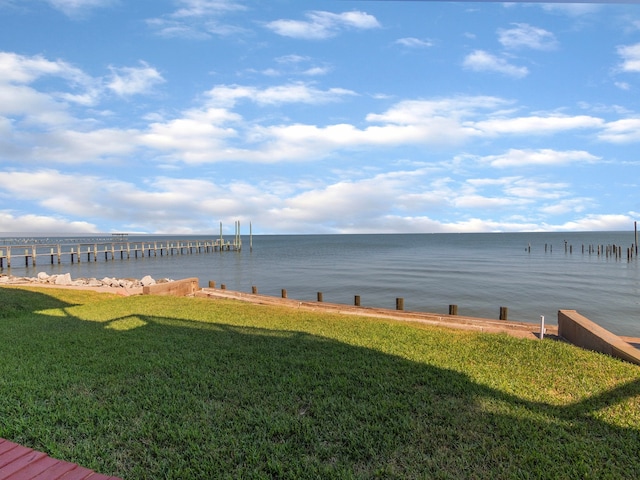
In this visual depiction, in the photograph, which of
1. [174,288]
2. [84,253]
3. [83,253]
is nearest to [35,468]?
[174,288]

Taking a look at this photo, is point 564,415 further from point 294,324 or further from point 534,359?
point 294,324

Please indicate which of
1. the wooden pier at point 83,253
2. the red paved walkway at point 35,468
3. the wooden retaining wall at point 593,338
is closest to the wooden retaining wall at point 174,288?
the red paved walkway at point 35,468

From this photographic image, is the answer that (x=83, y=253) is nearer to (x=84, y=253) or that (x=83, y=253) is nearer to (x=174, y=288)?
(x=84, y=253)

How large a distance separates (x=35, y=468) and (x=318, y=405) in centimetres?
264

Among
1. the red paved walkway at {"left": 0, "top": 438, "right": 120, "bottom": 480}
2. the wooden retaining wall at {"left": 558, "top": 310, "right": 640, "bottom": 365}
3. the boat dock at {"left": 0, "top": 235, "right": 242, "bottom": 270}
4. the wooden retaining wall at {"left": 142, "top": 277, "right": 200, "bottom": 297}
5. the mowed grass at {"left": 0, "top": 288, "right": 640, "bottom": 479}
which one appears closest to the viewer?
the red paved walkway at {"left": 0, "top": 438, "right": 120, "bottom": 480}

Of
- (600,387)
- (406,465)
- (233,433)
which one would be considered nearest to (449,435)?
(406,465)

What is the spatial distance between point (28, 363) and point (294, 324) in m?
5.04

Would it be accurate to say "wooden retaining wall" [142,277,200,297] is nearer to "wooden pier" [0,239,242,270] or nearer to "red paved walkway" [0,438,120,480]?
"red paved walkway" [0,438,120,480]

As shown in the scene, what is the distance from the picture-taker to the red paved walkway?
2.98 metres

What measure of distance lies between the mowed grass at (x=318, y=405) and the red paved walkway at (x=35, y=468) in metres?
0.24

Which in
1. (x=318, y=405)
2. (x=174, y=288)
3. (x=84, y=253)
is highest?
(x=318, y=405)

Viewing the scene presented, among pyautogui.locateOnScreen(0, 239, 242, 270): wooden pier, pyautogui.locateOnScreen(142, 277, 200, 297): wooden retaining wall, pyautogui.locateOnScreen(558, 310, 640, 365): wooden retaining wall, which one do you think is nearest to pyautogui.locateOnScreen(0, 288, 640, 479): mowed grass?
pyautogui.locateOnScreen(558, 310, 640, 365): wooden retaining wall

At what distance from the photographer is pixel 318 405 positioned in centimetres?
446

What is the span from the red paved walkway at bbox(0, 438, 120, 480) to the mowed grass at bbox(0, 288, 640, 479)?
235mm
